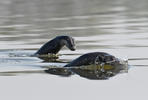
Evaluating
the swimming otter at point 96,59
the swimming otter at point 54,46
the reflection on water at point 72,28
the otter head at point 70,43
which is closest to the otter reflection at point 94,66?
the swimming otter at point 96,59

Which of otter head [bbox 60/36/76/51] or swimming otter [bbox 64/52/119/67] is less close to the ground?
otter head [bbox 60/36/76/51]

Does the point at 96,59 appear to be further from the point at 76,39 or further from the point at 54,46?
the point at 76,39

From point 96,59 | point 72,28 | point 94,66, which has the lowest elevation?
point 94,66

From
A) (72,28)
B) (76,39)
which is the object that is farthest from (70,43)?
(72,28)

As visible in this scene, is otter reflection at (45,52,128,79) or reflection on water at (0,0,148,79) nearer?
otter reflection at (45,52,128,79)

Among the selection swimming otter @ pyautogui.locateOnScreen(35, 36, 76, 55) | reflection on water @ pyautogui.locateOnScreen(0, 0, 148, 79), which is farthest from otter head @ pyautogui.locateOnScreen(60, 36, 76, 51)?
reflection on water @ pyautogui.locateOnScreen(0, 0, 148, 79)

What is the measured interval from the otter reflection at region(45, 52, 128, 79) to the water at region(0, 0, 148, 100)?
346 millimetres

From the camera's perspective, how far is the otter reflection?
725 inches

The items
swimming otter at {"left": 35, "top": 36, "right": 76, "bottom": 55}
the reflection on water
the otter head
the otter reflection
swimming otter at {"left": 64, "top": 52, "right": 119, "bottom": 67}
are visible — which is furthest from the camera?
swimming otter at {"left": 35, "top": 36, "right": 76, "bottom": 55}

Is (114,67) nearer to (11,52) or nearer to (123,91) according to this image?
(123,91)

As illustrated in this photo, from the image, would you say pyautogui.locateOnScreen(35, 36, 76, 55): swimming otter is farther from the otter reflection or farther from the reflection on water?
the otter reflection

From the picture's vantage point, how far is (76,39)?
25.5 m

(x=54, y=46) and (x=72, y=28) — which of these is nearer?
(x=54, y=46)

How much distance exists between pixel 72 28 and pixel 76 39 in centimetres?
375
